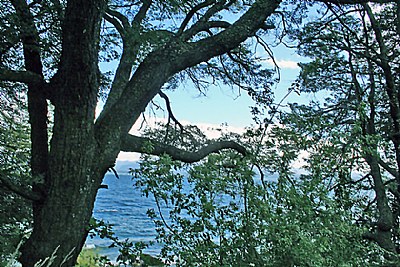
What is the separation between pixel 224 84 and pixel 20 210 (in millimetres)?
3168

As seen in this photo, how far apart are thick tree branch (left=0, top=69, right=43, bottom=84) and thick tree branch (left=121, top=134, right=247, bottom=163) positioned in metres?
0.94

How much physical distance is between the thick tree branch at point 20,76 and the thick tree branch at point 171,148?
3.09 ft

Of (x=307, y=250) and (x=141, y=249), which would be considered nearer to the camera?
(x=307, y=250)

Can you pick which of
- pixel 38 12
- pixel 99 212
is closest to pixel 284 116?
pixel 38 12

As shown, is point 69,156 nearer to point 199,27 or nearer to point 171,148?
point 171,148

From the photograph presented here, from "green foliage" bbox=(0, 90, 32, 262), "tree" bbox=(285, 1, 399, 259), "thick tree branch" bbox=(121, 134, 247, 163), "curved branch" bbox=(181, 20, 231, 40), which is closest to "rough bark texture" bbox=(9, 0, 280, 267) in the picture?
"thick tree branch" bbox=(121, 134, 247, 163)

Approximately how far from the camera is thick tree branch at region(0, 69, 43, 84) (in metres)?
3.02

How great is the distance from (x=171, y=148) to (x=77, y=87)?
1.25 m

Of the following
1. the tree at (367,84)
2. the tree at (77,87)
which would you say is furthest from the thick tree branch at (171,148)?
the tree at (367,84)

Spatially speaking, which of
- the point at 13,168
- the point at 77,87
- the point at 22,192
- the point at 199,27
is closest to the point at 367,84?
the point at 199,27

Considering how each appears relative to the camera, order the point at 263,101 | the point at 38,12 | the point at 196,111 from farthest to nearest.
Result: 1. the point at 196,111
2. the point at 263,101
3. the point at 38,12

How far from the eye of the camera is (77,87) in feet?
9.79

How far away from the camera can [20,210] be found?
4.33m

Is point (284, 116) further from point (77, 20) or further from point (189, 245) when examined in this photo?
point (77, 20)
